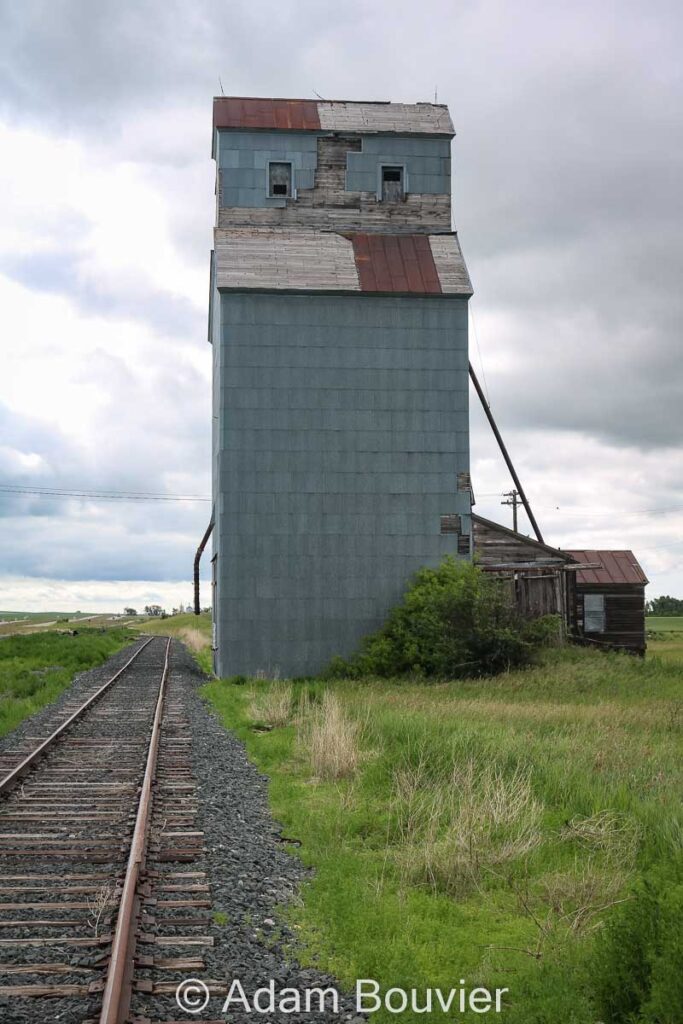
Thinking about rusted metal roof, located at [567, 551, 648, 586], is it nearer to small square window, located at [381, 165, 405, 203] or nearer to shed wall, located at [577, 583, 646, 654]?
shed wall, located at [577, 583, 646, 654]

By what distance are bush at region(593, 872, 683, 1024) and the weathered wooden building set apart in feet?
71.5

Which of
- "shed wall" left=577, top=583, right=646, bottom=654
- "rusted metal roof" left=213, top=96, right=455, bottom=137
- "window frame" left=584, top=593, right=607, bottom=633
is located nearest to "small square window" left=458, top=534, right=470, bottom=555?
"shed wall" left=577, top=583, right=646, bottom=654

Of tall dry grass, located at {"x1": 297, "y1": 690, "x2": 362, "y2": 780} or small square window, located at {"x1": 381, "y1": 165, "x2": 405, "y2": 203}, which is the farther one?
small square window, located at {"x1": 381, "y1": 165, "x2": 405, "y2": 203}

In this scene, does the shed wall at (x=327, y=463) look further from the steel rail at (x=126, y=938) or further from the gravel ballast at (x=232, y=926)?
the steel rail at (x=126, y=938)

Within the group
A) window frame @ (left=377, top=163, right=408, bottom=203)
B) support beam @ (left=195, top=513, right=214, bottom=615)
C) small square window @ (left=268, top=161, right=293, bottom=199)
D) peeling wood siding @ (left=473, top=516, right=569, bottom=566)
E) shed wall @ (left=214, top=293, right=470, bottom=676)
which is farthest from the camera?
support beam @ (left=195, top=513, right=214, bottom=615)

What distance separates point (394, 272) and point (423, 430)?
501 cm

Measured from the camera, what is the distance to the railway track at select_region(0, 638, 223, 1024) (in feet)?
17.6

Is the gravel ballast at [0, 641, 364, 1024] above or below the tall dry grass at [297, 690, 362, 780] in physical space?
below

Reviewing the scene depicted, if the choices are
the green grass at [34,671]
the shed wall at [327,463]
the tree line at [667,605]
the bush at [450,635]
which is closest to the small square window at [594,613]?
the shed wall at [327,463]

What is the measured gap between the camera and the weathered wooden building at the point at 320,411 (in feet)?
88.3

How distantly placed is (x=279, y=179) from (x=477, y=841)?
25.8m

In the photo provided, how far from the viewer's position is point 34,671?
31.3m

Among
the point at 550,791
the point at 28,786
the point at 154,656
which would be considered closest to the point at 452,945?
the point at 550,791

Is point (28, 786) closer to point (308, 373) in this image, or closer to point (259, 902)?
point (259, 902)
